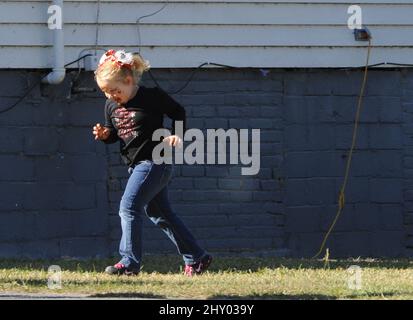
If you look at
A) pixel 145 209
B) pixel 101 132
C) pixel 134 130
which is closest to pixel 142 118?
pixel 134 130

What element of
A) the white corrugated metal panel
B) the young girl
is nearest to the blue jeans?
Answer: the young girl

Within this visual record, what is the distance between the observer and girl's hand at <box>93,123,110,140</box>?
338 inches

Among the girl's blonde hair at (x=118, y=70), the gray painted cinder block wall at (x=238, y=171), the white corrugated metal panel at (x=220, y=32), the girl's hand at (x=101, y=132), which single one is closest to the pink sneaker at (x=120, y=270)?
the girl's hand at (x=101, y=132)

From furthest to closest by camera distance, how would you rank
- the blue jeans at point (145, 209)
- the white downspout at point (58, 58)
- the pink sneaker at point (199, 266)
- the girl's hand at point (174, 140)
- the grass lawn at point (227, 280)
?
the white downspout at point (58, 58) < the pink sneaker at point (199, 266) < the blue jeans at point (145, 209) < the girl's hand at point (174, 140) < the grass lawn at point (227, 280)

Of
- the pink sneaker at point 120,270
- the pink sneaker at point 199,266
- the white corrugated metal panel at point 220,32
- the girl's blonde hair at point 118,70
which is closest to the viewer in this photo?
the girl's blonde hair at point 118,70

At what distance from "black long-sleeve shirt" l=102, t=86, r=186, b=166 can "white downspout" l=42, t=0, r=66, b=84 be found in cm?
173

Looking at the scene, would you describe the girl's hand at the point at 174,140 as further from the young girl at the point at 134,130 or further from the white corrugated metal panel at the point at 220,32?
the white corrugated metal panel at the point at 220,32

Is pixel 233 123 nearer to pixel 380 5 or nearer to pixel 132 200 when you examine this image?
pixel 380 5

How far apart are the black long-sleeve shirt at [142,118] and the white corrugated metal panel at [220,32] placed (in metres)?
1.99

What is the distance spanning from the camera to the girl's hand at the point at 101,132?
859cm

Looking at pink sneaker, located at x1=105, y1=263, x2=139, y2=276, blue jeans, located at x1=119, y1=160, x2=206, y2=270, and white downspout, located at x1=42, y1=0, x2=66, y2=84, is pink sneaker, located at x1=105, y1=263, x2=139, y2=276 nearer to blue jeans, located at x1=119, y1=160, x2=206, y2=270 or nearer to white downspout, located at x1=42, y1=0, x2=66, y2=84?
blue jeans, located at x1=119, y1=160, x2=206, y2=270

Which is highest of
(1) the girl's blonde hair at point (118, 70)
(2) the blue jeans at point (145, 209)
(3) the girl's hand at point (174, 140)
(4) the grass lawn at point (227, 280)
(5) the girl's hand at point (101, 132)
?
(1) the girl's blonde hair at point (118, 70)

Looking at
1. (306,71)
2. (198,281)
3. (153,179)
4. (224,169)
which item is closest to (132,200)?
(153,179)

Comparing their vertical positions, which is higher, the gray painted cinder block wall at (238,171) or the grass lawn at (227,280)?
the gray painted cinder block wall at (238,171)
